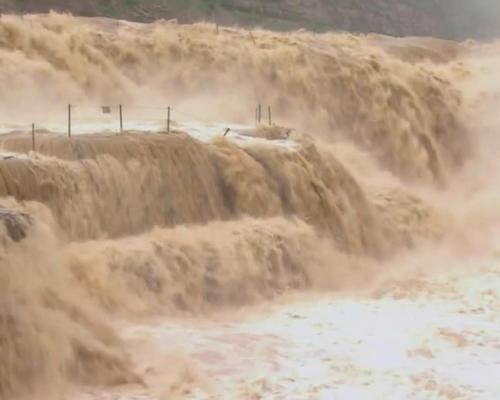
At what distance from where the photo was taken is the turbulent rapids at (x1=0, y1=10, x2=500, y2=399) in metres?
8.07

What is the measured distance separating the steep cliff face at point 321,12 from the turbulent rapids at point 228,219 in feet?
51.4

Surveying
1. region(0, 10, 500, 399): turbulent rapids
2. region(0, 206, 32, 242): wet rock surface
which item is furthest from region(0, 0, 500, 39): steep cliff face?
region(0, 206, 32, 242): wet rock surface

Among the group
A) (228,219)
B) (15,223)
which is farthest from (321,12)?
(15,223)

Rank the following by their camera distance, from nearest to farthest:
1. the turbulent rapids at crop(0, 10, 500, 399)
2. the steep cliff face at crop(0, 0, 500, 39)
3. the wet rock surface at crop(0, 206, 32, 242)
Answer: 1. the wet rock surface at crop(0, 206, 32, 242)
2. the turbulent rapids at crop(0, 10, 500, 399)
3. the steep cliff face at crop(0, 0, 500, 39)

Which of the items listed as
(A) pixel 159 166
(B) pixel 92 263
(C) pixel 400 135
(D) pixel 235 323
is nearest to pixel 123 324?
(B) pixel 92 263

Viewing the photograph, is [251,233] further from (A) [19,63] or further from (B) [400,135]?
(B) [400,135]

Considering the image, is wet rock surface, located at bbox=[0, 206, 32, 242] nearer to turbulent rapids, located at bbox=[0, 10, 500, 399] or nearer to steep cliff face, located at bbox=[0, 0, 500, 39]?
turbulent rapids, located at bbox=[0, 10, 500, 399]

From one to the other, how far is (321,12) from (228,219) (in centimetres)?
3551

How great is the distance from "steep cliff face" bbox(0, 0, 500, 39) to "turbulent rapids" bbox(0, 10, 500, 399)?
617 inches

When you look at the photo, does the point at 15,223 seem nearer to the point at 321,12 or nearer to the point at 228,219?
the point at 228,219

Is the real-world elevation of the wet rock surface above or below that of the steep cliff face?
below

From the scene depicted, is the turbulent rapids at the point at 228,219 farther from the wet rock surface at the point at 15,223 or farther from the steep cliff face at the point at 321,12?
the steep cliff face at the point at 321,12

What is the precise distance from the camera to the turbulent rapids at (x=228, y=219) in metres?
8.07

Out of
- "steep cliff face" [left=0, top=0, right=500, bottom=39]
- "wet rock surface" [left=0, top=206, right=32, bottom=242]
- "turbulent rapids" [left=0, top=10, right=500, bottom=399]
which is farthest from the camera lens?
"steep cliff face" [left=0, top=0, right=500, bottom=39]
